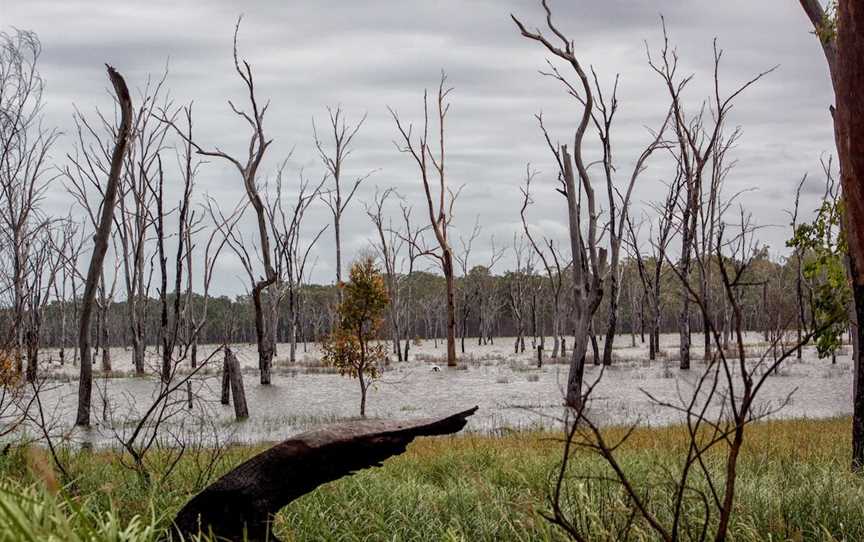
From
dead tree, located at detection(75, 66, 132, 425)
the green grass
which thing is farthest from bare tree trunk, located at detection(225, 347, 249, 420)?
the green grass

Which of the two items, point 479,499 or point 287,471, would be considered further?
point 479,499

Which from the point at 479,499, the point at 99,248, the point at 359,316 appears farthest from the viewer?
the point at 359,316

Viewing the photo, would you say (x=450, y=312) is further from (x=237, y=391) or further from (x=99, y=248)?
(x=99, y=248)

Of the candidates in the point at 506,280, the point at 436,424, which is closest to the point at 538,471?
the point at 436,424

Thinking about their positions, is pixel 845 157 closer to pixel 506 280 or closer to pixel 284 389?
pixel 284 389

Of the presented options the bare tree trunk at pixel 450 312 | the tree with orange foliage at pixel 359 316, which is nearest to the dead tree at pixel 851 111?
the tree with orange foliage at pixel 359 316

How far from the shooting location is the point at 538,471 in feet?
23.4

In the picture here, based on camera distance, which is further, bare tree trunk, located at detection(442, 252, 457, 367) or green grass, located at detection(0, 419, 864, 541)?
bare tree trunk, located at detection(442, 252, 457, 367)

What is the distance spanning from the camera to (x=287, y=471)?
4715 mm

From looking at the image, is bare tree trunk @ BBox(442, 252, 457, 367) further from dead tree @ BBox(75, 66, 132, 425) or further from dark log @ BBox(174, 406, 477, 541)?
dark log @ BBox(174, 406, 477, 541)

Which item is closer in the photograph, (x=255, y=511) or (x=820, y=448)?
(x=255, y=511)

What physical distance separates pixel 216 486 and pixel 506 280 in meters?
66.2

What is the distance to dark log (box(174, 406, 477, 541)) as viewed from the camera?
4582mm

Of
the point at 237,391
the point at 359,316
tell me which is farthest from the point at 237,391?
the point at 359,316
